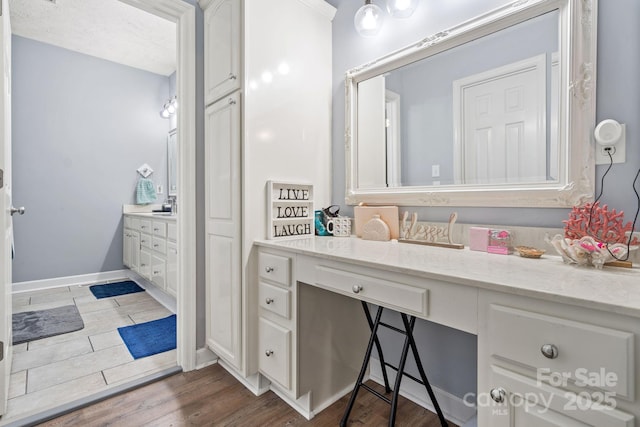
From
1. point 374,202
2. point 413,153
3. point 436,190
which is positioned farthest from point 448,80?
point 374,202

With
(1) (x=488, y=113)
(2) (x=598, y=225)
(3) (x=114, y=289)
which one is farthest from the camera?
(3) (x=114, y=289)

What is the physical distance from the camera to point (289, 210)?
186 cm

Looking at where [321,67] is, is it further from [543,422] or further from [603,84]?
[543,422]

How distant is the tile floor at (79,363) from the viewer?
1.67 metres

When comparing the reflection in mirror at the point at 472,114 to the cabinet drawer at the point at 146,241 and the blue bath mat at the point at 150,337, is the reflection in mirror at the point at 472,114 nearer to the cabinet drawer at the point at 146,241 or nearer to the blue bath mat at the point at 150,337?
the blue bath mat at the point at 150,337

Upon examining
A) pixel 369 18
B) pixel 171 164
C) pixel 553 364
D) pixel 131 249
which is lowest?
pixel 131 249

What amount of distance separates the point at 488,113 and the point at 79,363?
275cm

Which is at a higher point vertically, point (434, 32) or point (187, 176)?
point (434, 32)

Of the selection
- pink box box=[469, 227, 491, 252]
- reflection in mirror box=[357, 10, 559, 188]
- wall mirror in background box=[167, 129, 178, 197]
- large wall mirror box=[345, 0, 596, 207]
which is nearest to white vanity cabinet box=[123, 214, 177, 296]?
wall mirror in background box=[167, 129, 178, 197]

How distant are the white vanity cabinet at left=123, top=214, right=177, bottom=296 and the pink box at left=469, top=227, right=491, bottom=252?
2296 millimetres

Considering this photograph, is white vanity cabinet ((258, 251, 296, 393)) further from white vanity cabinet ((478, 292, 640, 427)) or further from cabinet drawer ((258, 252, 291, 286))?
white vanity cabinet ((478, 292, 640, 427))

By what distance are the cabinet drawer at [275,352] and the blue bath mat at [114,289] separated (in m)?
2.57

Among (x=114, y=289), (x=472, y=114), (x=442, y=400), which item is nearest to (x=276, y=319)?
(x=442, y=400)

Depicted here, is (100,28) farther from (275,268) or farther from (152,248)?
(275,268)
